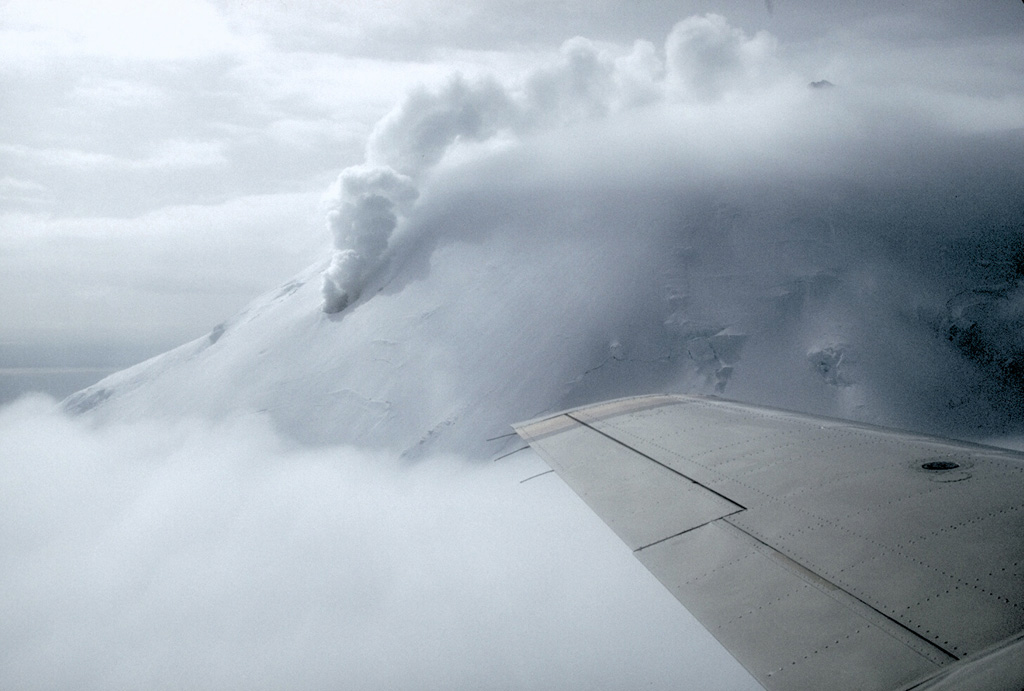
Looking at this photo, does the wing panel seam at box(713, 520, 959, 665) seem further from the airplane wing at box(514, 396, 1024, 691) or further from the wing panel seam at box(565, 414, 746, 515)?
the wing panel seam at box(565, 414, 746, 515)

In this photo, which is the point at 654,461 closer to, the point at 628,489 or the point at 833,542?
the point at 628,489

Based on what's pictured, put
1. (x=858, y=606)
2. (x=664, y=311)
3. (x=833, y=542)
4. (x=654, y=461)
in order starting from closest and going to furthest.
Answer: (x=858, y=606)
(x=833, y=542)
(x=654, y=461)
(x=664, y=311)

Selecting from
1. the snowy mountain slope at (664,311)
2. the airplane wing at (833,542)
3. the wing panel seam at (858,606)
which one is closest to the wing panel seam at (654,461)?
the airplane wing at (833,542)

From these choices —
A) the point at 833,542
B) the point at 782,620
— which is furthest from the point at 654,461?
the point at 782,620

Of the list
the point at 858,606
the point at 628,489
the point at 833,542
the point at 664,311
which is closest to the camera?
the point at 858,606

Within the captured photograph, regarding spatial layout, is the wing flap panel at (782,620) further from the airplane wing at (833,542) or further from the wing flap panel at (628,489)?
the wing flap panel at (628,489)

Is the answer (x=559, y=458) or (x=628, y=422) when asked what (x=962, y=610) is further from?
(x=628, y=422)

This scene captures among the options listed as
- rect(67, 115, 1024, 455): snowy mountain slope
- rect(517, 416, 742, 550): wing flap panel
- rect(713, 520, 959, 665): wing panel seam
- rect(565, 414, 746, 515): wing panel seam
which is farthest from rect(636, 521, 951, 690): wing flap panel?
rect(67, 115, 1024, 455): snowy mountain slope

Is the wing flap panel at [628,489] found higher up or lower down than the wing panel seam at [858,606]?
lower down

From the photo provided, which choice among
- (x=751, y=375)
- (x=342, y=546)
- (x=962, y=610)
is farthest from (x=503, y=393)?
(x=962, y=610)
